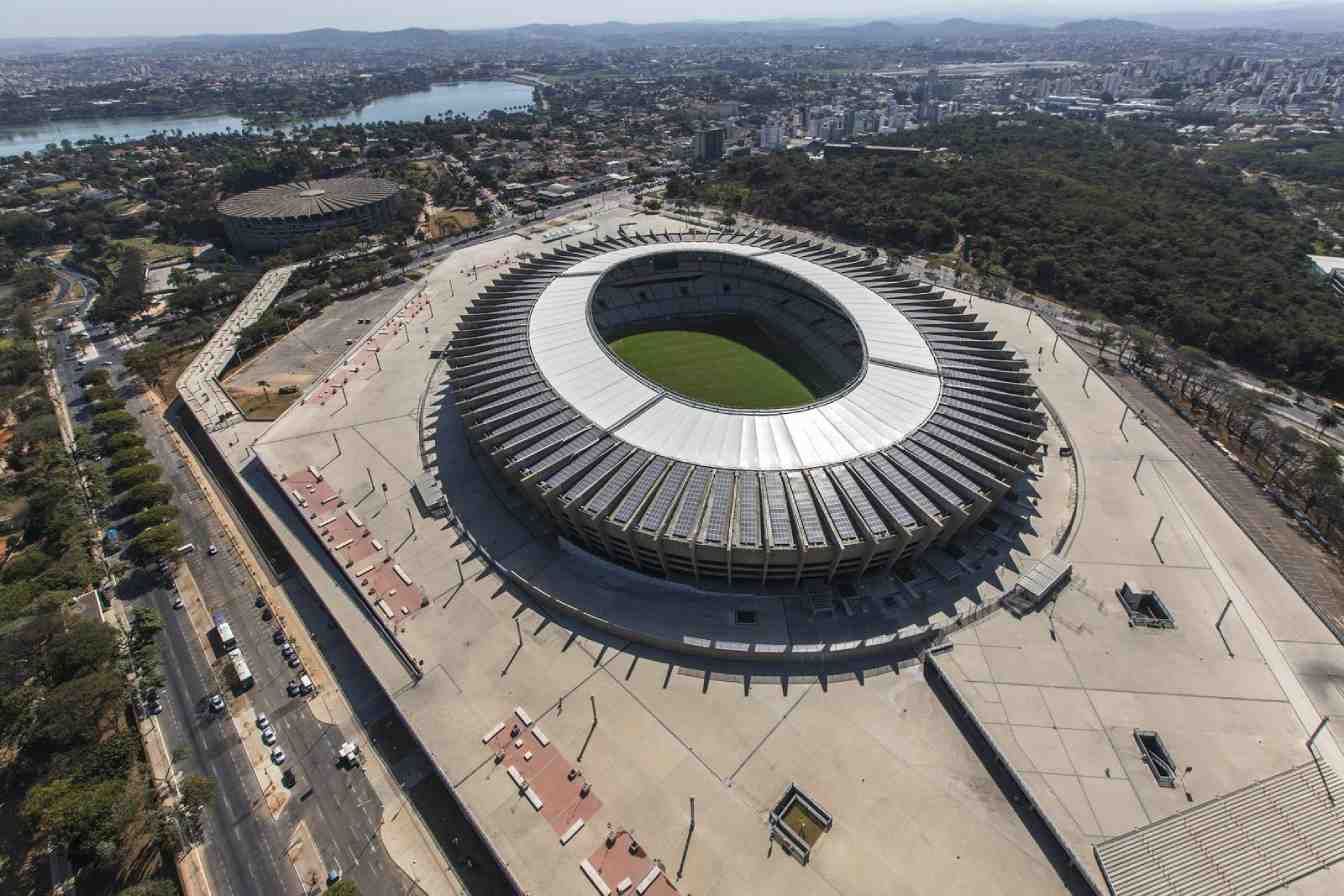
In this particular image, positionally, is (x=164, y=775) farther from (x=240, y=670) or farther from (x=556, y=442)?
(x=556, y=442)

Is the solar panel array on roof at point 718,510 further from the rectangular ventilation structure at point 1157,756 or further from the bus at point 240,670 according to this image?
the bus at point 240,670

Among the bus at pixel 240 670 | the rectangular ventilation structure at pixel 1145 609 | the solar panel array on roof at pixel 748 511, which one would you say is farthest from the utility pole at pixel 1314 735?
the bus at pixel 240 670

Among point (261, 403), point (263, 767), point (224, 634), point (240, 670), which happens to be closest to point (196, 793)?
point (263, 767)

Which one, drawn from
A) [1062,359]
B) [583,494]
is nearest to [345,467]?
[583,494]

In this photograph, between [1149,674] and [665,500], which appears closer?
[1149,674]

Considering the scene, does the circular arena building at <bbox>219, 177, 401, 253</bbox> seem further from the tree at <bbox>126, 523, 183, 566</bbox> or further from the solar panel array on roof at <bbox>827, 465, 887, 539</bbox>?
the solar panel array on roof at <bbox>827, 465, 887, 539</bbox>

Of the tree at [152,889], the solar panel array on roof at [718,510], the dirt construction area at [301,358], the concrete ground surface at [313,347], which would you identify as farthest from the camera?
the concrete ground surface at [313,347]
